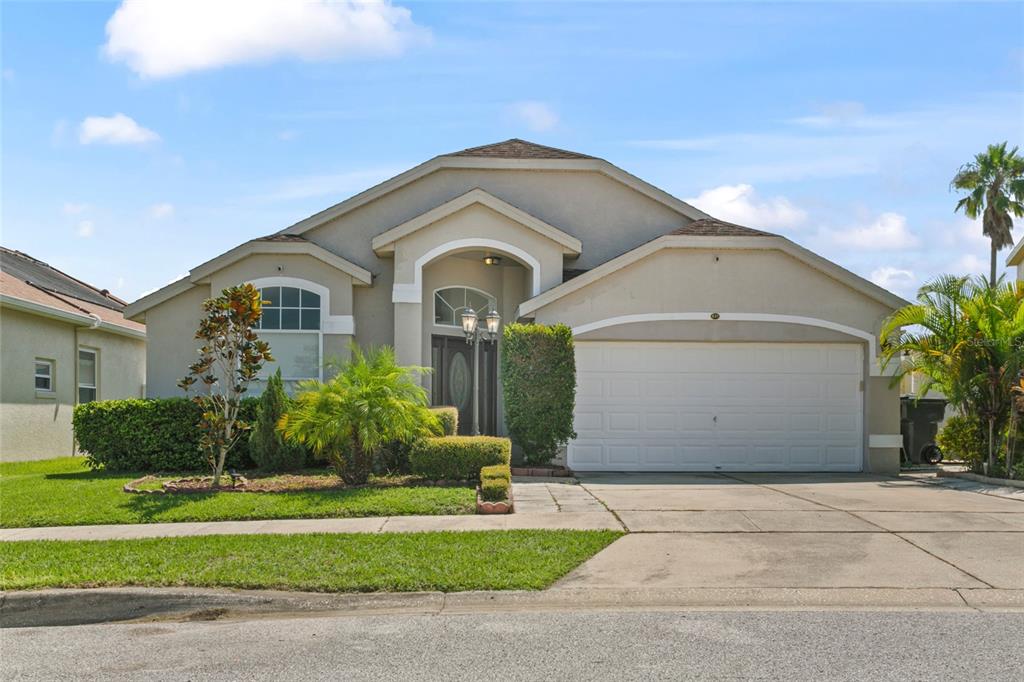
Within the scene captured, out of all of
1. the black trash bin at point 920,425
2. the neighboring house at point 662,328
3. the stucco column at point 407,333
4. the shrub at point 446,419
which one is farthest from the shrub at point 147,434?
the black trash bin at point 920,425

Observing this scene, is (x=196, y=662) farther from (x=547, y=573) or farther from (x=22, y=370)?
(x=22, y=370)

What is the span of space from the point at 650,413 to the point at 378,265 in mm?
5756

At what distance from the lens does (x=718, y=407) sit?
645 inches

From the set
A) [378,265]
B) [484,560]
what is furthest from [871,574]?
[378,265]

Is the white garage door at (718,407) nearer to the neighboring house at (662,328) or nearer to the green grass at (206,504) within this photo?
the neighboring house at (662,328)

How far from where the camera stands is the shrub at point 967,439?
50.3 feet

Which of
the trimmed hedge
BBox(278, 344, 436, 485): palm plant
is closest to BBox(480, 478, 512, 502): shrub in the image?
the trimmed hedge

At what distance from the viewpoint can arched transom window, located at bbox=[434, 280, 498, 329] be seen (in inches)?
715

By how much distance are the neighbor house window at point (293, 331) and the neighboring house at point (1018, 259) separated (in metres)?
18.5

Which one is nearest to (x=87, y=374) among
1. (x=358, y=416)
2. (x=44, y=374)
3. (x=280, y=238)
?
(x=44, y=374)

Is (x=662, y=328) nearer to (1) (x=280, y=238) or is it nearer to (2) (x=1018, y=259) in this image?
(1) (x=280, y=238)

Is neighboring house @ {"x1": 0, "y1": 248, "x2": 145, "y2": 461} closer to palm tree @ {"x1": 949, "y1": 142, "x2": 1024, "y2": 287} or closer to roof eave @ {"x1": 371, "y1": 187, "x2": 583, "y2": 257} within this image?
roof eave @ {"x1": 371, "y1": 187, "x2": 583, "y2": 257}

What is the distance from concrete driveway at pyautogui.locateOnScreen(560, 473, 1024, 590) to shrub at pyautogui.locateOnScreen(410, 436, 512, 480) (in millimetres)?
1412

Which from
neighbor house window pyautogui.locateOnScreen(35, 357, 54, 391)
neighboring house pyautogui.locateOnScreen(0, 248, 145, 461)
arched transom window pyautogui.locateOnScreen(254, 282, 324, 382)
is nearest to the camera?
arched transom window pyautogui.locateOnScreen(254, 282, 324, 382)
